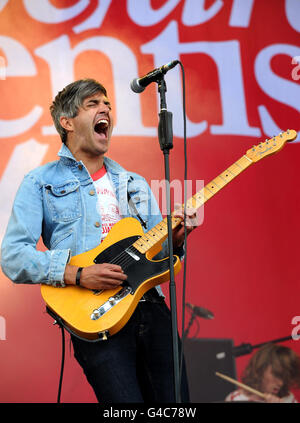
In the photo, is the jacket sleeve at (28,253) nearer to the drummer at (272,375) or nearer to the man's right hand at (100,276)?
the man's right hand at (100,276)

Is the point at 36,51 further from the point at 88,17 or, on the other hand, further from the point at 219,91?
the point at 219,91

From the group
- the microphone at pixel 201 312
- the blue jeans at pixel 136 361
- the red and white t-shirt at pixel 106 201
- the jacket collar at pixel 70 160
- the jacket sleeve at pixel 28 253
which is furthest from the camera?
the microphone at pixel 201 312

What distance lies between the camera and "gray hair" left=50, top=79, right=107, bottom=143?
2389mm

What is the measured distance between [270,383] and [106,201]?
1.64 metres

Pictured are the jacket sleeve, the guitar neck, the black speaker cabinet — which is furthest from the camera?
the black speaker cabinet

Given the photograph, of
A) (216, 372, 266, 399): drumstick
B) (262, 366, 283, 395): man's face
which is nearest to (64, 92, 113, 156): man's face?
(216, 372, 266, 399): drumstick

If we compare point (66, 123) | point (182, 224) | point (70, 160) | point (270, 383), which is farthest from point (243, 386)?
point (66, 123)

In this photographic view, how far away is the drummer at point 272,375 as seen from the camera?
3.15 meters

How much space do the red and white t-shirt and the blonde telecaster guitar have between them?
71mm

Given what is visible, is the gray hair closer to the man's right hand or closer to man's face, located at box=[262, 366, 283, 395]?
the man's right hand

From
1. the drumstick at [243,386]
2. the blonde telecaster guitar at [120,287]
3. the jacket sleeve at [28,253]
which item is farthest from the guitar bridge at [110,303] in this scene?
the drumstick at [243,386]

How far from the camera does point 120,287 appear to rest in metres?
2.02

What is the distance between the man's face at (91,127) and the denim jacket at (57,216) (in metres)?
0.07
